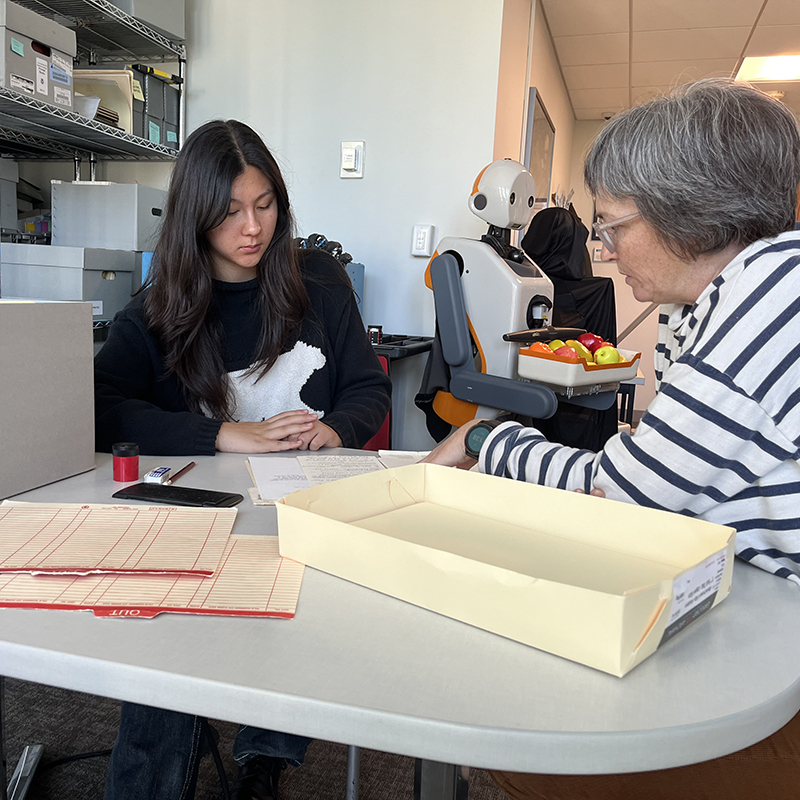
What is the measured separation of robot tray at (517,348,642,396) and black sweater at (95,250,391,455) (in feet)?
2.45

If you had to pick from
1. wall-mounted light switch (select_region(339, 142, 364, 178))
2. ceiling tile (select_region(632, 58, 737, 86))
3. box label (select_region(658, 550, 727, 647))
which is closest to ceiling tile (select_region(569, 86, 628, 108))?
ceiling tile (select_region(632, 58, 737, 86))

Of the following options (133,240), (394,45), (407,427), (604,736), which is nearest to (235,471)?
(604,736)

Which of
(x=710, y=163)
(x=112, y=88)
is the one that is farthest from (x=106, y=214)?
(x=710, y=163)

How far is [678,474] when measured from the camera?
2.48ft

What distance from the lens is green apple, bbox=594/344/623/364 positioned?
7.49ft

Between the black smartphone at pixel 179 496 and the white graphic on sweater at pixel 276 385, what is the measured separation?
0.56m

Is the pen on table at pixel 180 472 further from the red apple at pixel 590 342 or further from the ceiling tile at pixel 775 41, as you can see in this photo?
the ceiling tile at pixel 775 41

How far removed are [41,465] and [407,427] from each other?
7.26 feet

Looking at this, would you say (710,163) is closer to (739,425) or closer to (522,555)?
(739,425)

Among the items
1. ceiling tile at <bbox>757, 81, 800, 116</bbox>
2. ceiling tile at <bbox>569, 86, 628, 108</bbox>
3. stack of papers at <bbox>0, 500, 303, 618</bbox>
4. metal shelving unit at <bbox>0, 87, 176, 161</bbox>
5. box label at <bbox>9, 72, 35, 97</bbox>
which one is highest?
ceiling tile at <bbox>757, 81, 800, 116</bbox>

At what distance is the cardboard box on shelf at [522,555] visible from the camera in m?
0.52

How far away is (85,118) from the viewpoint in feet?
7.73

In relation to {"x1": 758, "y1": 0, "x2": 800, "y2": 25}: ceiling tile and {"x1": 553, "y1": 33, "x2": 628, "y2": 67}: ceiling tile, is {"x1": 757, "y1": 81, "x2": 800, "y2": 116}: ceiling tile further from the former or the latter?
{"x1": 553, "y1": 33, "x2": 628, "y2": 67}: ceiling tile

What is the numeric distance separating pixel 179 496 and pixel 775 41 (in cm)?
440
